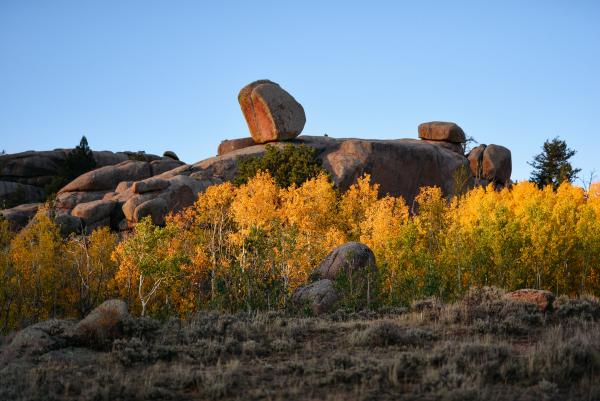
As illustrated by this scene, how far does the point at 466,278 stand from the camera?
24.5m

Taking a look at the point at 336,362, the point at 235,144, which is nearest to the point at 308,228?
the point at 336,362

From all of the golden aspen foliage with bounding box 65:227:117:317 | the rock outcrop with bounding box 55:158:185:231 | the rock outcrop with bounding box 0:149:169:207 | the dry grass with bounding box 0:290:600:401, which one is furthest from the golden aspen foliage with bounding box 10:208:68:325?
the rock outcrop with bounding box 0:149:169:207

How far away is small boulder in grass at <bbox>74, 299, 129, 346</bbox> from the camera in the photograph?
44.3ft

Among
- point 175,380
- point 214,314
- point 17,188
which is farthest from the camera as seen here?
point 17,188

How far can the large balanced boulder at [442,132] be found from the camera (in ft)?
190

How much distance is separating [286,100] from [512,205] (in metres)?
25.5

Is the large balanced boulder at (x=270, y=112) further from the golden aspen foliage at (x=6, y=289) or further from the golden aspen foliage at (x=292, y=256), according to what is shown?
the golden aspen foliage at (x=6, y=289)

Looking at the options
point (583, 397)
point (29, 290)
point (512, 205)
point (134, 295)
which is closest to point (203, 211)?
point (134, 295)

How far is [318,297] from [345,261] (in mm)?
3870

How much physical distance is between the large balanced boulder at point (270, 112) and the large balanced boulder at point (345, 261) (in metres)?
28.3

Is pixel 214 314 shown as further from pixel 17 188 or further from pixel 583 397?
pixel 17 188

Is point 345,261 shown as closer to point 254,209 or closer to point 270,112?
point 254,209

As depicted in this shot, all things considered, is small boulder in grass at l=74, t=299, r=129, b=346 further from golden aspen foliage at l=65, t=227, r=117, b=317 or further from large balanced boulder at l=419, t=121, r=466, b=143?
large balanced boulder at l=419, t=121, r=466, b=143

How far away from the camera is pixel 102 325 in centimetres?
1370
